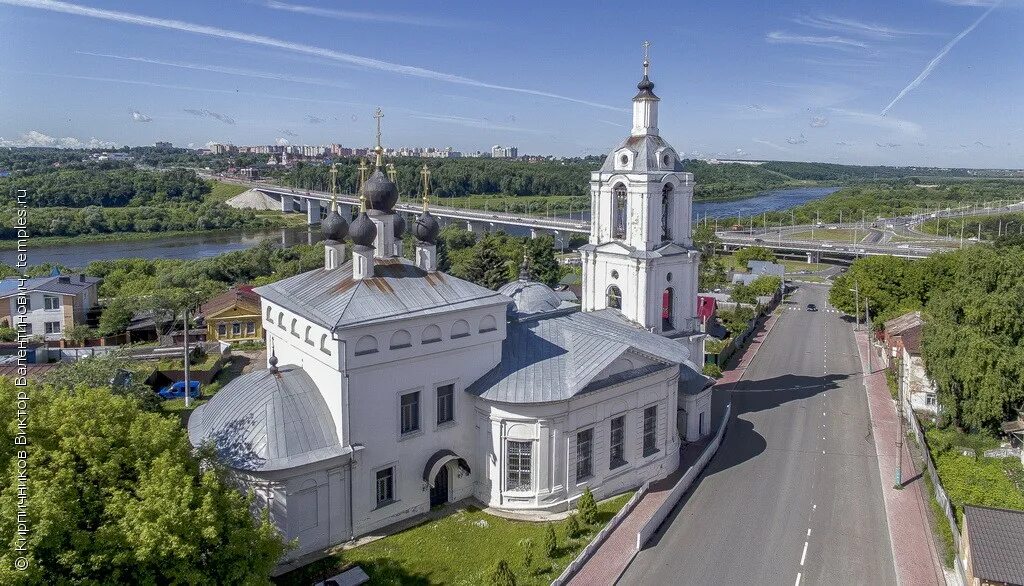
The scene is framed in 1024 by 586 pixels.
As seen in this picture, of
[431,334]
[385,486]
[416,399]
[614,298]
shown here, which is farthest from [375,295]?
[614,298]

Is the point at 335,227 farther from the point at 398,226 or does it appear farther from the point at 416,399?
the point at 416,399

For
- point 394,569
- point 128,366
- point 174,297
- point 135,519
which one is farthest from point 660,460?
point 174,297

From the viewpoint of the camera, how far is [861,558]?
58.2 feet

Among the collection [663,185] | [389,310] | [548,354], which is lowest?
[548,354]

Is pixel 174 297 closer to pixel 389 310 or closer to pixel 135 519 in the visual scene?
pixel 389 310

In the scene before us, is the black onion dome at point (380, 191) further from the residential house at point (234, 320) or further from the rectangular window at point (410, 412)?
the residential house at point (234, 320)

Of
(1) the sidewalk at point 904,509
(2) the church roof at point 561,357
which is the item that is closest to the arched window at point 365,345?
(2) the church roof at point 561,357

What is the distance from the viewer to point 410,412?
743 inches

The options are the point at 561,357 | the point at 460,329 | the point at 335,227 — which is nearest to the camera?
the point at 460,329

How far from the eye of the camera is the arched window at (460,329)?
62.9 feet

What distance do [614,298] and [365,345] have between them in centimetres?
1157

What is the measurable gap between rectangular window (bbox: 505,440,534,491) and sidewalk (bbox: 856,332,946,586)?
9500 mm

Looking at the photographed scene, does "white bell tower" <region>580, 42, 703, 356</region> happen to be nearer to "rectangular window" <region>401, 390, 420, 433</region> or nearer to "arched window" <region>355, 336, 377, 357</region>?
"rectangular window" <region>401, 390, 420, 433</region>

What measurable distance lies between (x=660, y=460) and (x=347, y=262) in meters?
11.6
